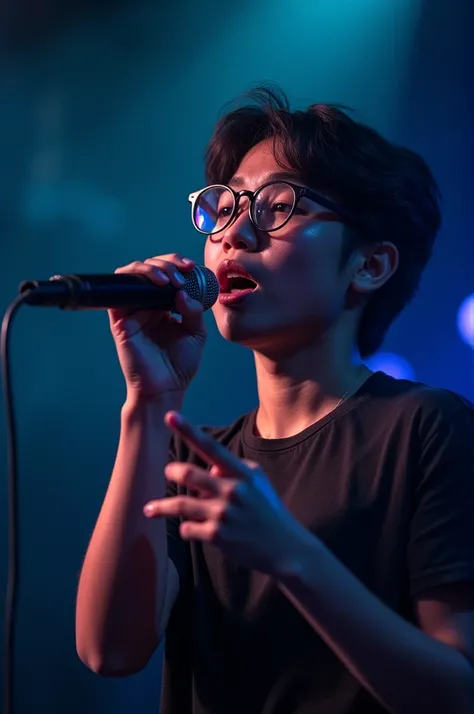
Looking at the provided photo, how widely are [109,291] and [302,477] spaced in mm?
528

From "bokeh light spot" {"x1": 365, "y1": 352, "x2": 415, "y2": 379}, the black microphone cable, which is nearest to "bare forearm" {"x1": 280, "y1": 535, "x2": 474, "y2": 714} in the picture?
the black microphone cable

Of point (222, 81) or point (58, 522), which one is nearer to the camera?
point (58, 522)

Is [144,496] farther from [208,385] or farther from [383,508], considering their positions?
[208,385]

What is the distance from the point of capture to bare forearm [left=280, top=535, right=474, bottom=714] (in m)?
0.93

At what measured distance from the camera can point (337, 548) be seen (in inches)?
48.1

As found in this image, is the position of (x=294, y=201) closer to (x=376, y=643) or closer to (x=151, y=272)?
(x=151, y=272)

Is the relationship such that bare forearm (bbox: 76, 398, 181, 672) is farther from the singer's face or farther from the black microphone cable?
the black microphone cable

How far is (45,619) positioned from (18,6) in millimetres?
1665

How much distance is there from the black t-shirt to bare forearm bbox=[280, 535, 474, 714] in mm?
128

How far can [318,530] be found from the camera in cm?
124

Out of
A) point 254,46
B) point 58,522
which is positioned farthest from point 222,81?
point 58,522

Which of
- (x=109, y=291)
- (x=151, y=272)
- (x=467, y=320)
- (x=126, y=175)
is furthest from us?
(x=126, y=175)

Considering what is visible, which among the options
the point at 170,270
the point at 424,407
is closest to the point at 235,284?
the point at 170,270

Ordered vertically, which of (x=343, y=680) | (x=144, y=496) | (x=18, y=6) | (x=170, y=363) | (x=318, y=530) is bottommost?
(x=343, y=680)
